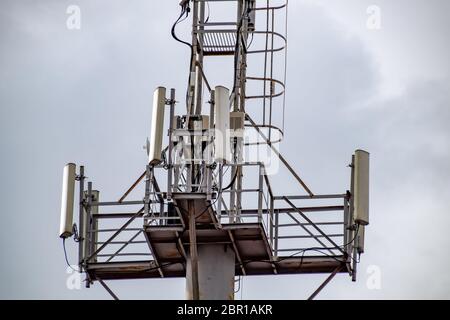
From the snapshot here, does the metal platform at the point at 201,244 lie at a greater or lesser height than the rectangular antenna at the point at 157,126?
lesser

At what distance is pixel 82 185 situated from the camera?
62594mm

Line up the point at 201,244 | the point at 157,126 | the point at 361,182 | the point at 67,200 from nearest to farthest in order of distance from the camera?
1. the point at 157,126
2. the point at 201,244
3. the point at 361,182
4. the point at 67,200

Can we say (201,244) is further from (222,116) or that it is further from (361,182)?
(361,182)

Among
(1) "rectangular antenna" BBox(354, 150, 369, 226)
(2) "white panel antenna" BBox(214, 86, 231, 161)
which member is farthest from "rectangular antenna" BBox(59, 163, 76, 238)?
(1) "rectangular antenna" BBox(354, 150, 369, 226)

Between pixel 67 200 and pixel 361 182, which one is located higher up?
pixel 361 182

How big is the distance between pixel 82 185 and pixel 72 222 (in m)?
Answer: 1.16

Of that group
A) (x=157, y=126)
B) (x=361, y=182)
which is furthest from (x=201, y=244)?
(x=361, y=182)

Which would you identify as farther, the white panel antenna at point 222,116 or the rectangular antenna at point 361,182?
the rectangular antenna at point 361,182

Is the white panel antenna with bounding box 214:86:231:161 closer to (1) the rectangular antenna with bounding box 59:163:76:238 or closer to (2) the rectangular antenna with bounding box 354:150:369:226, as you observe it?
(2) the rectangular antenna with bounding box 354:150:369:226

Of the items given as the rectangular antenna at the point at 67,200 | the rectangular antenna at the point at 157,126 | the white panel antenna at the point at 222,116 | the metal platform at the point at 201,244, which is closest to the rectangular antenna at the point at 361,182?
the metal platform at the point at 201,244

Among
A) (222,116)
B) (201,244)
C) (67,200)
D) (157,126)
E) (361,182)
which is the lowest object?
(201,244)

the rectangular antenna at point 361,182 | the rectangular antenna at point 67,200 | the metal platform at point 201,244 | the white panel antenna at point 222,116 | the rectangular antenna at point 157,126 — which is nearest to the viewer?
the white panel antenna at point 222,116

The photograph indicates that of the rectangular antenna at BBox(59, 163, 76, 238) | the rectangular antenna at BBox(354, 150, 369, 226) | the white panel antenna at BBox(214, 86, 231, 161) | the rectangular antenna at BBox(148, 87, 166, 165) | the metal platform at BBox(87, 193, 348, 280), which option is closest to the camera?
the white panel antenna at BBox(214, 86, 231, 161)

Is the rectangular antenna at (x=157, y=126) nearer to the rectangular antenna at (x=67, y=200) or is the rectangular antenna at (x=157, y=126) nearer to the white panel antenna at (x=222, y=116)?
the white panel antenna at (x=222, y=116)
